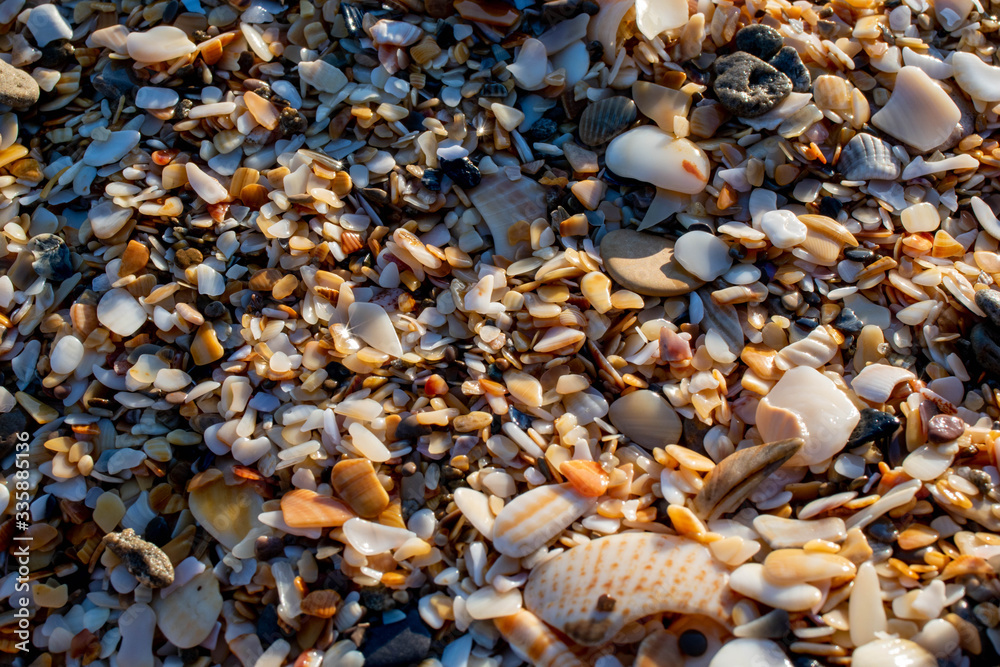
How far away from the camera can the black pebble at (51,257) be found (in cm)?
176

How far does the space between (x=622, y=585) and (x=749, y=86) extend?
133cm

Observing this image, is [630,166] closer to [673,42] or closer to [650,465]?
[673,42]

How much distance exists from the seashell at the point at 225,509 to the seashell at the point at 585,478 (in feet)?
2.40

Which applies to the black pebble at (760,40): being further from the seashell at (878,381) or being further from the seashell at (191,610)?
the seashell at (191,610)

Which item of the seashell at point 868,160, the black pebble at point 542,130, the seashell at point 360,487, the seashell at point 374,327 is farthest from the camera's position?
the black pebble at point 542,130

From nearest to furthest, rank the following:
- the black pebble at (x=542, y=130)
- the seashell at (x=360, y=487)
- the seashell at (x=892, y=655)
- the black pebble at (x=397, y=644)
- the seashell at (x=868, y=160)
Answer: the seashell at (x=892, y=655) → the black pebble at (x=397, y=644) → the seashell at (x=360, y=487) → the seashell at (x=868, y=160) → the black pebble at (x=542, y=130)

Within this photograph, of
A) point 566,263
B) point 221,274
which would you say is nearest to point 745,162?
point 566,263

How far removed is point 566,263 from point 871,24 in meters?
1.16

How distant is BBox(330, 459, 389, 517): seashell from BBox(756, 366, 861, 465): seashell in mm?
880

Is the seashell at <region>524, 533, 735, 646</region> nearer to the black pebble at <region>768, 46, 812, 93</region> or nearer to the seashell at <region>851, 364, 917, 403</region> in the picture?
the seashell at <region>851, 364, 917, 403</region>

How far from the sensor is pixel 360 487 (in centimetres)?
152

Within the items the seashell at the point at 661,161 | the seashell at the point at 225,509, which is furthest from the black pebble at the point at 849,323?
the seashell at the point at 225,509

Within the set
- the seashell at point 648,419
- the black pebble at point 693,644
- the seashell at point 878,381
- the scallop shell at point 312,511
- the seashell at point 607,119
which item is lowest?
the scallop shell at point 312,511

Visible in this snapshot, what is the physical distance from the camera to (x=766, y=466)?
1.45 m
